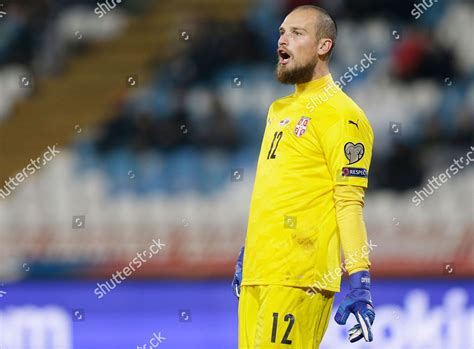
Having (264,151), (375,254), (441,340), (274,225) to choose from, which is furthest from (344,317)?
(375,254)

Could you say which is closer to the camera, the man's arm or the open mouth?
the man's arm

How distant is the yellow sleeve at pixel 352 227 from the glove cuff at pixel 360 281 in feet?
0.05

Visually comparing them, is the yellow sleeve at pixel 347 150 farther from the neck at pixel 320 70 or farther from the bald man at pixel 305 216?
the neck at pixel 320 70

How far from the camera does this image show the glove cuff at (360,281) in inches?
140

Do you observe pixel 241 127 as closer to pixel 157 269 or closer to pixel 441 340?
pixel 157 269

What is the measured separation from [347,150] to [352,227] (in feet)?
0.93

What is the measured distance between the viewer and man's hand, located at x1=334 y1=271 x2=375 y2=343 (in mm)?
3486

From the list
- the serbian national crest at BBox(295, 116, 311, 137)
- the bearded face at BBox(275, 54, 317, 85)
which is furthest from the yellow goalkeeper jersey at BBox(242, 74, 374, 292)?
the bearded face at BBox(275, 54, 317, 85)

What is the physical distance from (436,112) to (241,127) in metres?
1.77

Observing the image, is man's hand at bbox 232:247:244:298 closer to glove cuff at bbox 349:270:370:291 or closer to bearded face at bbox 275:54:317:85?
glove cuff at bbox 349:270:370:291

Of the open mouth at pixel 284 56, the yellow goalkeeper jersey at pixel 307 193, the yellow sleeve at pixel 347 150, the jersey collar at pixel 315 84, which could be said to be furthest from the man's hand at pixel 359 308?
the open mouth at pixel 284 56

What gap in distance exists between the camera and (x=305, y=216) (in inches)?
146

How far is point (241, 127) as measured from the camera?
898 centimetres

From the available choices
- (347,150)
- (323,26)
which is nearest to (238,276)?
(347,150)
